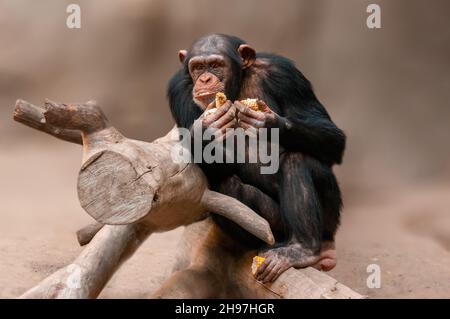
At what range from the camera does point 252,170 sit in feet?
14.6

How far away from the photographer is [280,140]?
4.38 m

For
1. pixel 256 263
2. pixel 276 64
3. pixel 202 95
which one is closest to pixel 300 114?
pixel 276 64

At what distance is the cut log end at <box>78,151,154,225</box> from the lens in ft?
11.5

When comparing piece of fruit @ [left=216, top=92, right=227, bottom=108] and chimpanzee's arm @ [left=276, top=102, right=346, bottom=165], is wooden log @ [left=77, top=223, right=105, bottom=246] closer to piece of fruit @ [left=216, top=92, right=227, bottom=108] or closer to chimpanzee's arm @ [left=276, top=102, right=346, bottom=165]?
piece of fruit @ [left=216, top=92, right=227, bottom=108]

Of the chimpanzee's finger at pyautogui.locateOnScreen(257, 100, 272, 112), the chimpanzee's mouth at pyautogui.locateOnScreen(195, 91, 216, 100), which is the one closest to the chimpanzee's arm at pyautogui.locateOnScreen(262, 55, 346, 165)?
the chimpanzee's finger at pyautogui.locateOnScreen(257, 100, 272, 112)

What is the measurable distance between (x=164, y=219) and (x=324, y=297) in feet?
3.04

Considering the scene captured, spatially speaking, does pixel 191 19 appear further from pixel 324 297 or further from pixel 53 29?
pixel 324 297

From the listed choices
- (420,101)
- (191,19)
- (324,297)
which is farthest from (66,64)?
(324,297)

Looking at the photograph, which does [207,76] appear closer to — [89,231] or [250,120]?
[250,120]

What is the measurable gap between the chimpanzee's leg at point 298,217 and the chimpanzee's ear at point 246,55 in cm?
72

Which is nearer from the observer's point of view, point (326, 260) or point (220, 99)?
point (220, 99)

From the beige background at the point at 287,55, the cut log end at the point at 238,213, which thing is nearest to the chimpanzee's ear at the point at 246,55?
the cut log end at the point at 238,213

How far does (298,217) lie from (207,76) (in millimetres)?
1039
